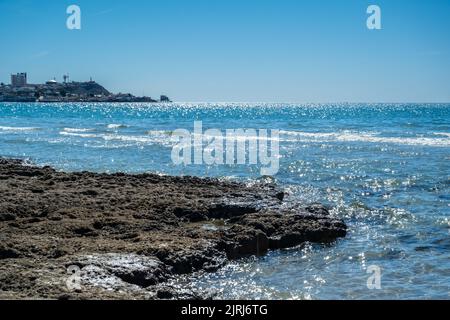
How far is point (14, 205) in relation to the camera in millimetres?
11750

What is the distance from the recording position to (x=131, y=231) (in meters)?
10.5

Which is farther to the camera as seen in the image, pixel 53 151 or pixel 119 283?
pixel 53 151

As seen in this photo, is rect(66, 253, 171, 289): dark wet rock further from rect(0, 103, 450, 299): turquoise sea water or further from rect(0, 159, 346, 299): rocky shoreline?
rect(0, 103, 450, 299): turquoise sea water

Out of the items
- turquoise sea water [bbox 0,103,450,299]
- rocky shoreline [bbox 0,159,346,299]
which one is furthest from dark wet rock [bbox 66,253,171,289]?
turquoise sea water [bbox 0,103,450,299]

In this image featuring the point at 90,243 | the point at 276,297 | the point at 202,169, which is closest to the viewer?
the point at 276,297

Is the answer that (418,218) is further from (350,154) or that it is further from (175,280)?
(350,154)

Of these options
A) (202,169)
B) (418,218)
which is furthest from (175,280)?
(202,169)

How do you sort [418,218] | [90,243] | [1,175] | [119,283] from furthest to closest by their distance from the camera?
[1,175], [418,218], [90,243], [119,283]

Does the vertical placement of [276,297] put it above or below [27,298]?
below

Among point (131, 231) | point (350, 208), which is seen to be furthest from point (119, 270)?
point (350, 208)

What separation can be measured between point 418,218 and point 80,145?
78.7 ft

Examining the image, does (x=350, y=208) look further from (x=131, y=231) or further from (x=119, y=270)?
(x=119, y=270)

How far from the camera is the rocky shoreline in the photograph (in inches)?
301

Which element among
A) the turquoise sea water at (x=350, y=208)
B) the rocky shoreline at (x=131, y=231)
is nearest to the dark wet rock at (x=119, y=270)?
the rocky shoreline at (x=131, y=231)
